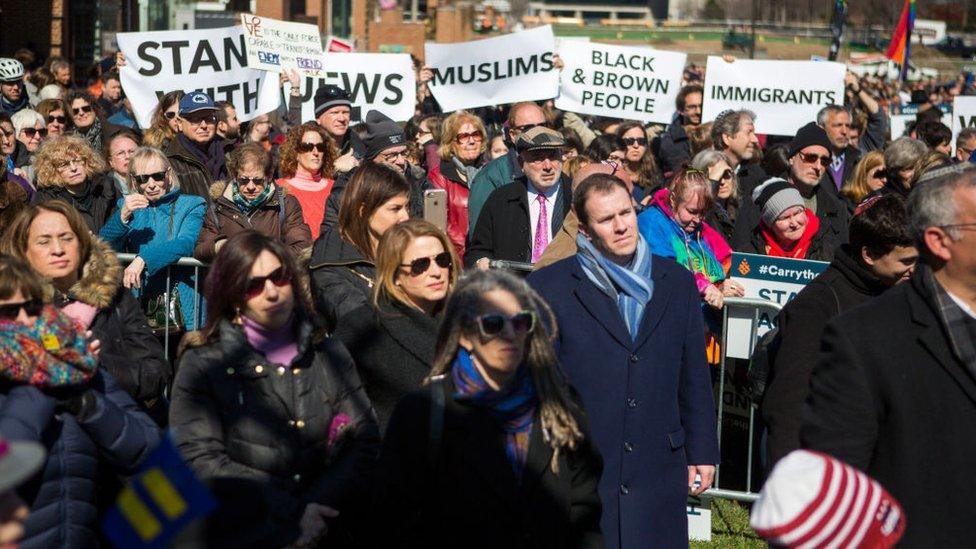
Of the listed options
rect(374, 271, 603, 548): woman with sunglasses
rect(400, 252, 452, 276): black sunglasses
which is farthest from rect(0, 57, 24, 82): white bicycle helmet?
rect(374, 271, 603, 548): woman with sunglasses

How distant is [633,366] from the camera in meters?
4.72

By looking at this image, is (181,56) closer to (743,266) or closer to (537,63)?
(537,63)

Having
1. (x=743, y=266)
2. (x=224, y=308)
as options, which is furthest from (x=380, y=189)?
(x=743, y=266)

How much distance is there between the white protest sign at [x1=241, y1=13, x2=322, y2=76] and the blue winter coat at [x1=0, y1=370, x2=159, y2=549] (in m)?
7.14

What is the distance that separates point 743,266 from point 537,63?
17.6 ft

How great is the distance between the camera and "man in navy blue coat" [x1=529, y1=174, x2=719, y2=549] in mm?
4715

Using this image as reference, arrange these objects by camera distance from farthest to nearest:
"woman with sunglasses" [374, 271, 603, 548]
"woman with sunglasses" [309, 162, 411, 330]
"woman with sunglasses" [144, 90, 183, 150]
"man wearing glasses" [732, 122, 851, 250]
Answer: "woman with sunglasses" [144, 90, 183, 150], "man wearing glasses" [732, 122, 851, 250], "woman with sunglasses" [309, 162, 411, 330], "woman with sunglasses" [374, 271, 603, 548]

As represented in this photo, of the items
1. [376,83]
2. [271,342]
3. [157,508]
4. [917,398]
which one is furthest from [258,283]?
[376,83]

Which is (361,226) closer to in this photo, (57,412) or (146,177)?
(57,412)

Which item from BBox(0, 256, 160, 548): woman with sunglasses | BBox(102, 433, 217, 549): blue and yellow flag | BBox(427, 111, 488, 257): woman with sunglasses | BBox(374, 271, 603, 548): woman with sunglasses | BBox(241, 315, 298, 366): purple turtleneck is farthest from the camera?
BBox(427, 111, 488, 257): woman with sunglasses

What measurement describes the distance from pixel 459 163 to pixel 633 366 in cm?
438

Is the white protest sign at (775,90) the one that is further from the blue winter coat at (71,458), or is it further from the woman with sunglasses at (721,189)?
the blue winter coat at (71,458)

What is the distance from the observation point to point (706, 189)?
273 inches

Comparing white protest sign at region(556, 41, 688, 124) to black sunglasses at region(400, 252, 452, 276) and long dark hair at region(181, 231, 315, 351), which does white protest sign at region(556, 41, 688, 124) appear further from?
long dark hair at region(181, 231, 315, 351)
